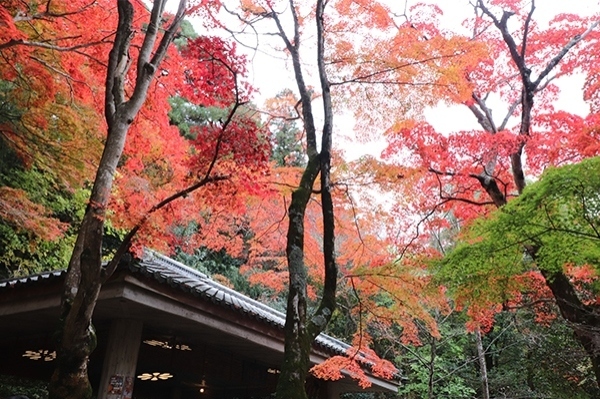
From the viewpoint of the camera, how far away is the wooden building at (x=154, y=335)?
5246 mm

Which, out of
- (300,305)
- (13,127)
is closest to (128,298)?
(300,305)

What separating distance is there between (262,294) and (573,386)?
1159 centimetres

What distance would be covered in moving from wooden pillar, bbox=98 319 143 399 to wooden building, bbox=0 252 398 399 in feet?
0.04

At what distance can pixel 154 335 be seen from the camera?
6.94 m

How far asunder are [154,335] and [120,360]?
1256 millimetres

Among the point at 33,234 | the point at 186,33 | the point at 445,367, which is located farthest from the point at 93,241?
the point at 186,33

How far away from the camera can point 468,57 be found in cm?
838

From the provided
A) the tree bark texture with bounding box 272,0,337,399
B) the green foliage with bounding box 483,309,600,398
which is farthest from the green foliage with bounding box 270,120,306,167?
the tree bark texture with bounding box 272,0,337,399

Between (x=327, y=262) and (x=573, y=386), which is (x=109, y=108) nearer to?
(x=327, y=262)

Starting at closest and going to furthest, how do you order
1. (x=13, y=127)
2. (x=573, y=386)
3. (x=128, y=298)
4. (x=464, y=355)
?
(x=128, y=298)
(x=13, y=127)
(x=573, y=386)
(x=464, y=355)

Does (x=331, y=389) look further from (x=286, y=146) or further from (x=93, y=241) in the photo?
(x=286, y=146)

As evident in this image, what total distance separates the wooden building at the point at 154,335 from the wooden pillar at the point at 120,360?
12mm

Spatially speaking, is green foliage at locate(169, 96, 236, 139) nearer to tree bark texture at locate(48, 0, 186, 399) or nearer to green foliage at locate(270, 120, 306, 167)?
green foliage at locate(270, 120, 306, 167)

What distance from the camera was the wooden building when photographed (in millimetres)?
5246
